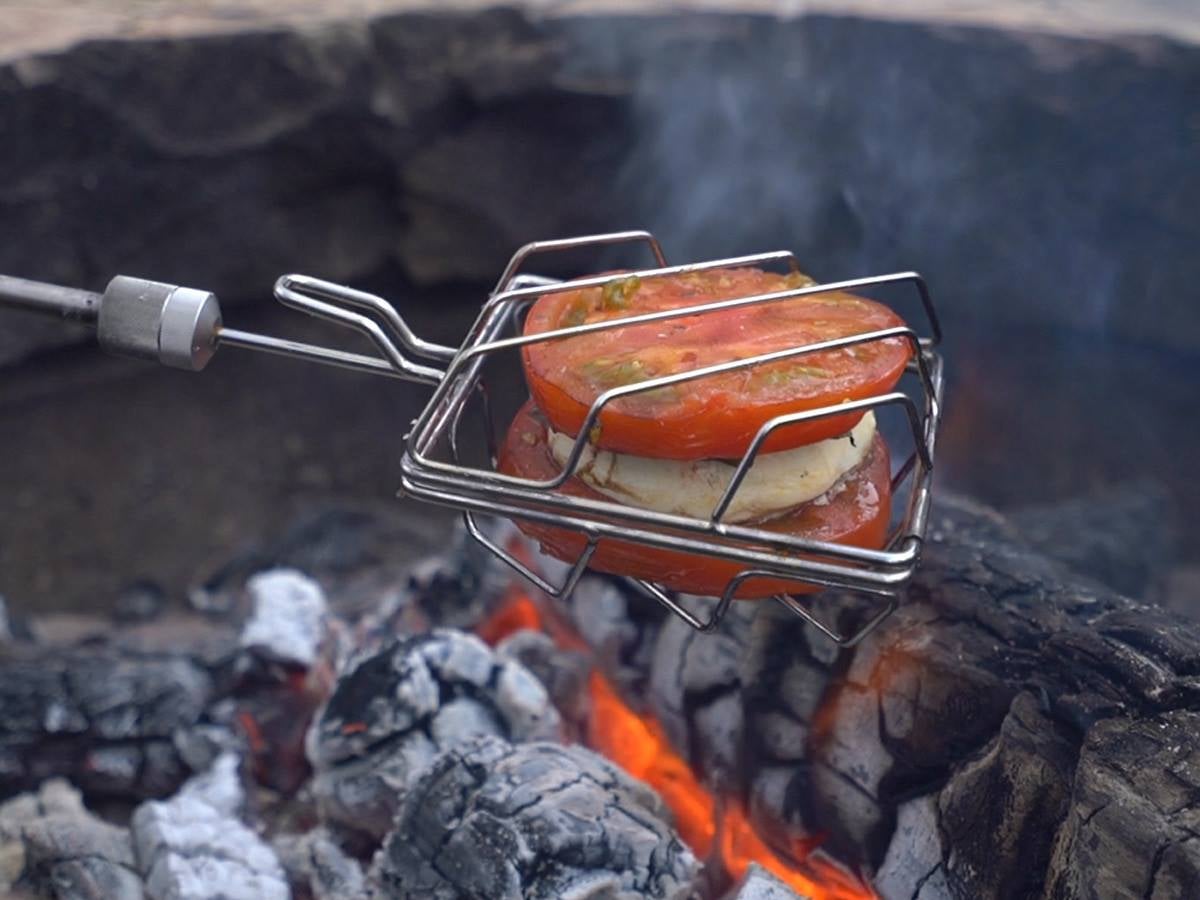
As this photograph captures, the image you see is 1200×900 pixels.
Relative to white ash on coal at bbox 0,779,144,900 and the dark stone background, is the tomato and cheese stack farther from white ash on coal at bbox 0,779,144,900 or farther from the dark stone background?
the dark stone background

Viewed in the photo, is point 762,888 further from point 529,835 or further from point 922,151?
point 922,151

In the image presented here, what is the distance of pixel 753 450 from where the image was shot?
1066 millimetres

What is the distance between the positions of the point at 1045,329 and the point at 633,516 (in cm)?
238

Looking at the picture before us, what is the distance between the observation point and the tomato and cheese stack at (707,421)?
112cm

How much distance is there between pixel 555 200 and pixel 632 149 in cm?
27

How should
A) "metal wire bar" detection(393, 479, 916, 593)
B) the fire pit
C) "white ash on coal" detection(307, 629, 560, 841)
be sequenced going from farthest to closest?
"white ash on coal" detection(307, 629, 560, 841)
the fire pit
"metal wire bar" detection(393, 479, 916, 593)

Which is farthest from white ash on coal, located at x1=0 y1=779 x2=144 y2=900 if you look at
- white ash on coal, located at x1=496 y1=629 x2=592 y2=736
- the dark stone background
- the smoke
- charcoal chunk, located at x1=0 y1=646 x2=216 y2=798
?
the smoke

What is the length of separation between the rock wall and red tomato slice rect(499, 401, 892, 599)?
67.2 inches

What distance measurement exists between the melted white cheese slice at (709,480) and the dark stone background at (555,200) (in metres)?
1.76

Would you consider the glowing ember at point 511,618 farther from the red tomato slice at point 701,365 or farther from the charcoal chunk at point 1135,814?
the charcoal chunk at point 1135,814

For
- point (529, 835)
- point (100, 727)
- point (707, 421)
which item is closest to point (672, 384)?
point (707, 421)

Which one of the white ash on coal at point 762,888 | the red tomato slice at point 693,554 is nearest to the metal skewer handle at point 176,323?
the red tomato slice at point 693,554

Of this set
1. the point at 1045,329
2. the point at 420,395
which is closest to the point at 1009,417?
the point at 1045,329

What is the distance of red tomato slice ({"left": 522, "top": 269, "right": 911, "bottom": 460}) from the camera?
3.64ft
